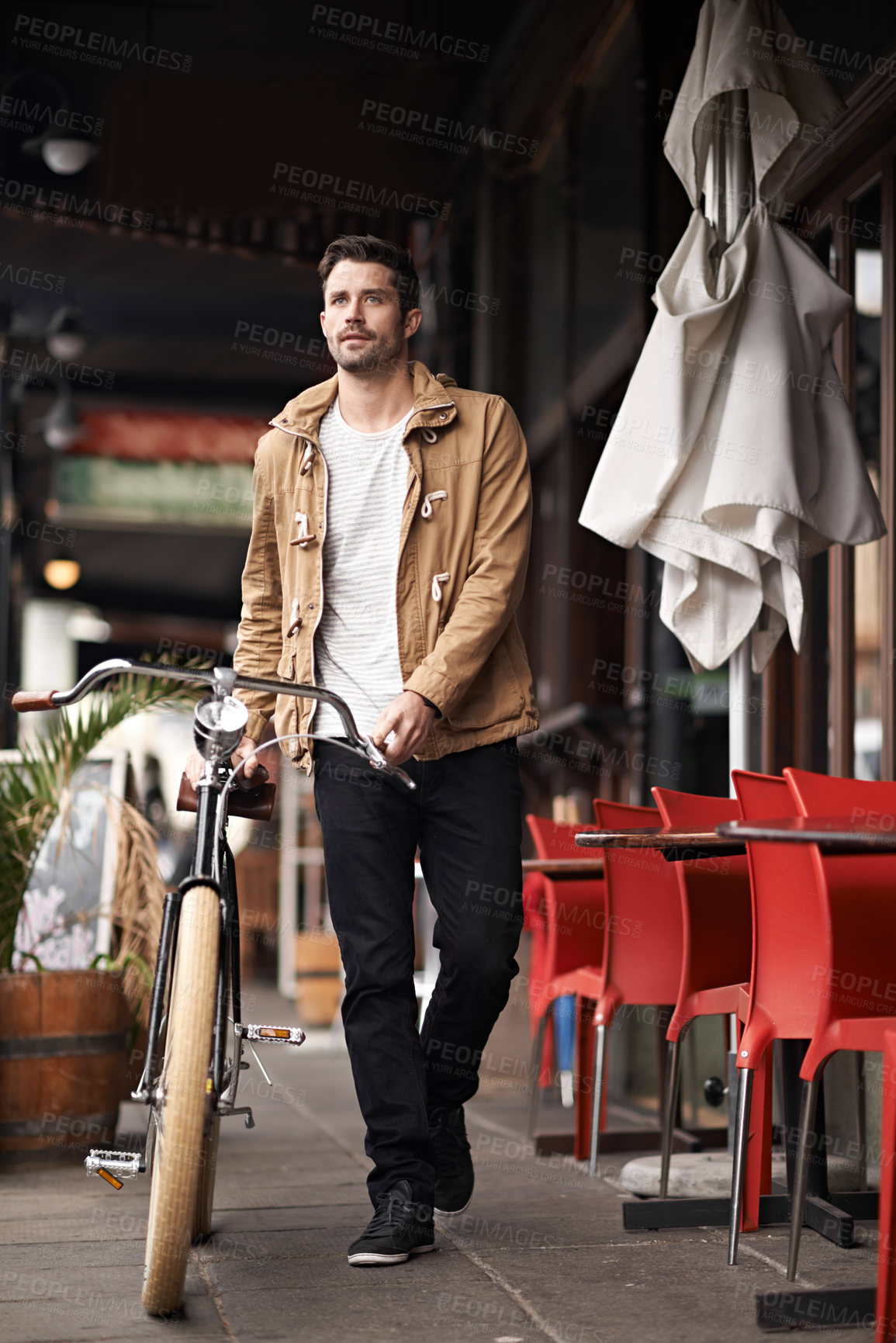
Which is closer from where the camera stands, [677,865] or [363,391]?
[363,391]

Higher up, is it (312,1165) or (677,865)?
(677,865)

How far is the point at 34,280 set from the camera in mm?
9031

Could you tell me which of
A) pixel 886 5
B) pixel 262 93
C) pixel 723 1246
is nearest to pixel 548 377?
pixel 262 93

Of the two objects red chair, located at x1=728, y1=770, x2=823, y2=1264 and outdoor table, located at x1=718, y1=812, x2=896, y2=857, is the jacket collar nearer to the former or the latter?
red chair, located at x1=728, y1=770, x2=823, y2=1264

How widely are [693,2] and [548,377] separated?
274 cm

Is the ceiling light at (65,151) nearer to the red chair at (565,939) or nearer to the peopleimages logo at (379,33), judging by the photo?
the peopleimages logo at (379,33)

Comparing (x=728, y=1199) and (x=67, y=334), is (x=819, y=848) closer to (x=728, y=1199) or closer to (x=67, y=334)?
(x=728, y=1199)

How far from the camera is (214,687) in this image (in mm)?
2527

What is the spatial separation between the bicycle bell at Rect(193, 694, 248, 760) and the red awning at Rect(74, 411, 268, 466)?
8923 millimetres

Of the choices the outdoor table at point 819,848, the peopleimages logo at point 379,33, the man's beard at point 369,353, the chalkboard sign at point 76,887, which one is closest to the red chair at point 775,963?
the outdoor table at point 819,848

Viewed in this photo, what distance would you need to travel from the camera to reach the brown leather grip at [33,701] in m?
2.62

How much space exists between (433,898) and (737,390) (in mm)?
1479

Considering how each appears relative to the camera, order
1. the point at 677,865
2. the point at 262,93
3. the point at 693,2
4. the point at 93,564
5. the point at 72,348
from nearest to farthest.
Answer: the point at 677,865
the point at 693,2
the point at 262,93
the point at 72,348
the point at 93,564

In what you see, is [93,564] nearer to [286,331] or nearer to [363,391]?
[286,331]
